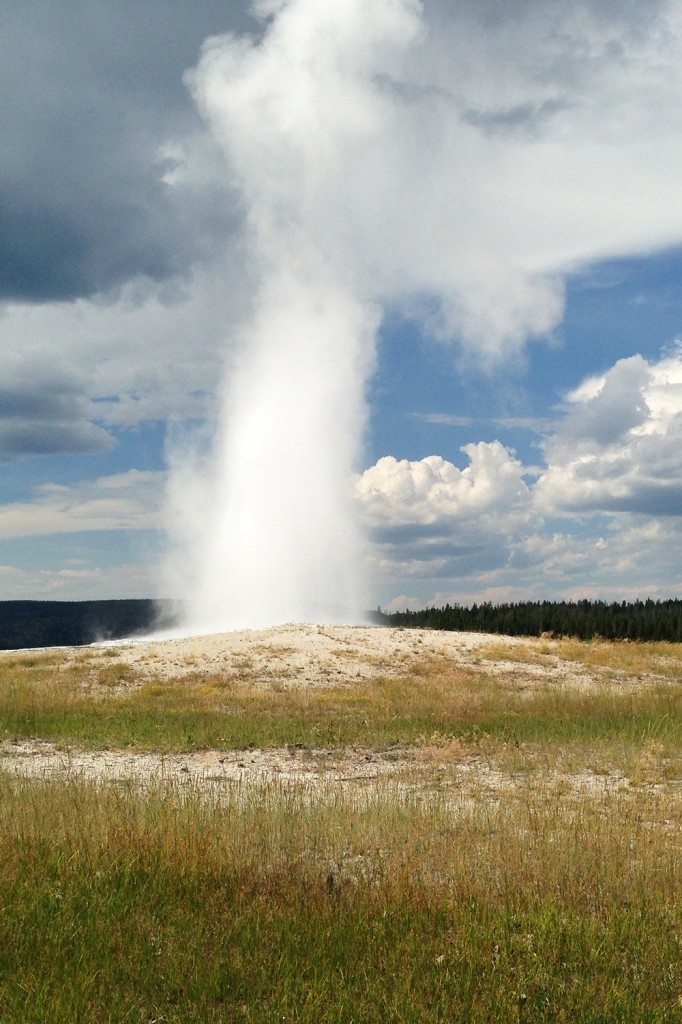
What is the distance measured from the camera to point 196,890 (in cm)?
734

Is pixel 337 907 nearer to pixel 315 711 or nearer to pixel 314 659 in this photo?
pixel 315 711

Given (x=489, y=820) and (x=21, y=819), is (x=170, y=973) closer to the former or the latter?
(x=21, y=819)

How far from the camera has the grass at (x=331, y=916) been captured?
5.50 m

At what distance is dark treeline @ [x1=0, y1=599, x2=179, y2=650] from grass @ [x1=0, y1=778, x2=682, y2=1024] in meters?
151

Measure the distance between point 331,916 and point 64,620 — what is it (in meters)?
183

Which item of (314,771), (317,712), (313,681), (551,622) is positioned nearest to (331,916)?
(314,771)

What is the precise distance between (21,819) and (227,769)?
7492 mm

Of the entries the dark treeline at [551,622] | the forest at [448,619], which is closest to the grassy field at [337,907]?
the forest at [448,619]

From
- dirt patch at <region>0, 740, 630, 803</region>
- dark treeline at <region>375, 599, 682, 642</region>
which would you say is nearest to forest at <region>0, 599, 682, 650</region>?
dark treeline at <region>375, 599, 682, 642</region>

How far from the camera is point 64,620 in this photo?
586ft

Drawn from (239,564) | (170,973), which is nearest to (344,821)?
(170,973)

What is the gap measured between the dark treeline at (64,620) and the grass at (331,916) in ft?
495

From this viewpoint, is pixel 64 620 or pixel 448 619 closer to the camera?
pixel 448 619

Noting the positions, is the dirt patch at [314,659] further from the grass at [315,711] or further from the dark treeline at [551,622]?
the dark treeline at [551,622]
